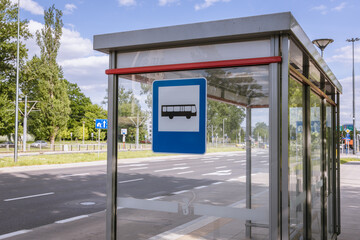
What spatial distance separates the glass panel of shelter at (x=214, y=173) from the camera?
2.83 meters

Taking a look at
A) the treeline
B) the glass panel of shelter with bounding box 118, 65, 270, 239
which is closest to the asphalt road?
the glass panel of shelter with bounding box 118, 65, 270, 239

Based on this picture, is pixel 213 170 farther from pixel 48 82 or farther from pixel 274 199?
pixel 48 82

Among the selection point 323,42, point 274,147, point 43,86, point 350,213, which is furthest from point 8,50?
point 274,147

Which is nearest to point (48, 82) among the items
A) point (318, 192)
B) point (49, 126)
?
point (49, 126)

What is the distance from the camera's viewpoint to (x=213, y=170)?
3.08 meters

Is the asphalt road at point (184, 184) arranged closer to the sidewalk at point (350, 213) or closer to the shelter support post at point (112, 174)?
the shelter support post at point (112, 174)

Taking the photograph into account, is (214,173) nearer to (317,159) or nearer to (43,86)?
(317,159)

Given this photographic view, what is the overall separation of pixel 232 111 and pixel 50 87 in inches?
1761

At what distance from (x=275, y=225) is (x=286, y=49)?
4.15ft

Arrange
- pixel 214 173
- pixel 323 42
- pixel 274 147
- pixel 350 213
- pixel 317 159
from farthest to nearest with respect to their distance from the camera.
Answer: pixel 323 42
pixel 350 213
pixel 317 159
pixel 214 173
pixel 274 147

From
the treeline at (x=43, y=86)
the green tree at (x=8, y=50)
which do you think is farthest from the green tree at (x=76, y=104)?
the green tree at (x=8, y=50)

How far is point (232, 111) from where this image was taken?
11.0ft

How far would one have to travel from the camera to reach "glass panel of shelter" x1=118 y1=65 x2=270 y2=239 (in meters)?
2.83

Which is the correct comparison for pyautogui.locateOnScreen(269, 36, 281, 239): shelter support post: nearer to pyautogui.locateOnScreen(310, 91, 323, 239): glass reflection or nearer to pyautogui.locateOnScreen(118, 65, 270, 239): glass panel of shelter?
pyautogui.locateOnScreen(118, 65, 270, 239): glass panel of shelter
